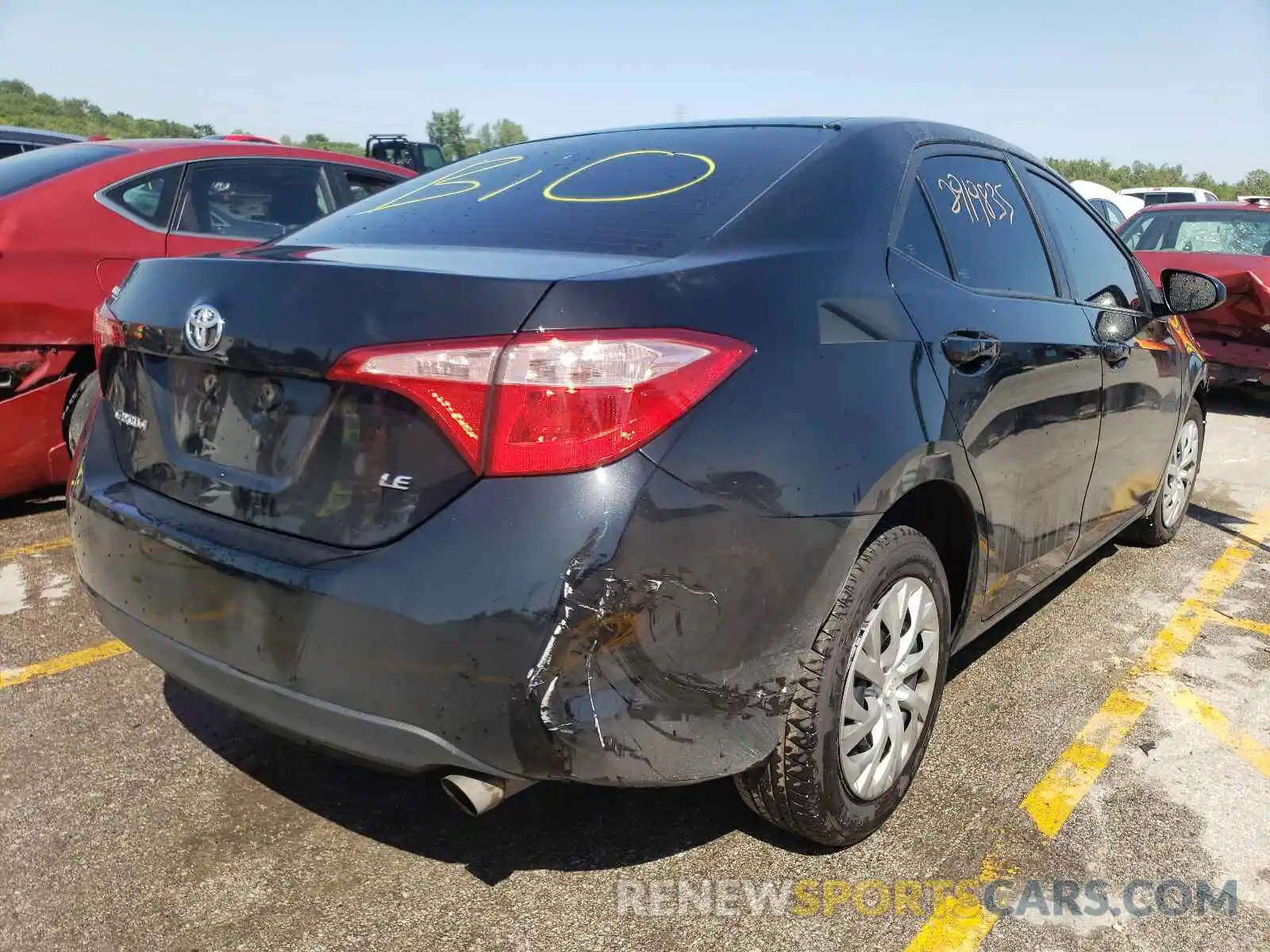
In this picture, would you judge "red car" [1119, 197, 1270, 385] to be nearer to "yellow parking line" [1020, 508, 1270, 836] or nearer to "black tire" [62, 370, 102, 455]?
"yellow parking line" [1020, 508, 1270, 836]

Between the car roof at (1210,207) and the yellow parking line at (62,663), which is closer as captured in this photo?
the yellow parking line at (62,663)

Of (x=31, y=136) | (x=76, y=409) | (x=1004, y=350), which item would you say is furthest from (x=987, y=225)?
Answer: (x=31, y=136)

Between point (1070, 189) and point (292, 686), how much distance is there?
3.15 m

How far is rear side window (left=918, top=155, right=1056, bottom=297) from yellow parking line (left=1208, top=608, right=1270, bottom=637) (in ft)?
5.42

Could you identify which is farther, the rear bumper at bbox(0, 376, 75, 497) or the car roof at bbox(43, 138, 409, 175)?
the car roof at bbox(43, 138, 409, 175)

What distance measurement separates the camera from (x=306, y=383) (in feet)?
6.21

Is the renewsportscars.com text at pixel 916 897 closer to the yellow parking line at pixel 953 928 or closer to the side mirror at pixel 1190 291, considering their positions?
the yellow parking line at pixel 953 928

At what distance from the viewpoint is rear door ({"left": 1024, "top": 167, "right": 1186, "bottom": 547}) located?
3377mm

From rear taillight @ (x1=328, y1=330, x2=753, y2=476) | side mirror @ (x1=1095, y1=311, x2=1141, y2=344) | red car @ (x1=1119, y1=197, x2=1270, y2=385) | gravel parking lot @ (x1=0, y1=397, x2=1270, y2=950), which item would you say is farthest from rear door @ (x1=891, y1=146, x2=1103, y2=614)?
red car @ (x1=1119, y1=197, x2=1270, y2=385)

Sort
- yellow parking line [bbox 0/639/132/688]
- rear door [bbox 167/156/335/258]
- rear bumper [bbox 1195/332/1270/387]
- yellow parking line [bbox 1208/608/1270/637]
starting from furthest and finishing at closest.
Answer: rear bumper [bbox 1195/332/1270/387]
rear door [bbox 167/156/335/258]
yellow parking line [bbox 1208/608/1270/637]
yellow parking line [bbox 0/639/132/688]

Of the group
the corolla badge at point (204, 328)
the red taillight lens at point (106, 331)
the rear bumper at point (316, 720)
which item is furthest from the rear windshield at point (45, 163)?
the rear bumper at point (316, 720)

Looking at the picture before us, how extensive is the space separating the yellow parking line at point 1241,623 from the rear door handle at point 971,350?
2048 millimetres

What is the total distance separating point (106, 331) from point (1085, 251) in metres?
3.06

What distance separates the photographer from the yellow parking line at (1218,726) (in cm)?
290
